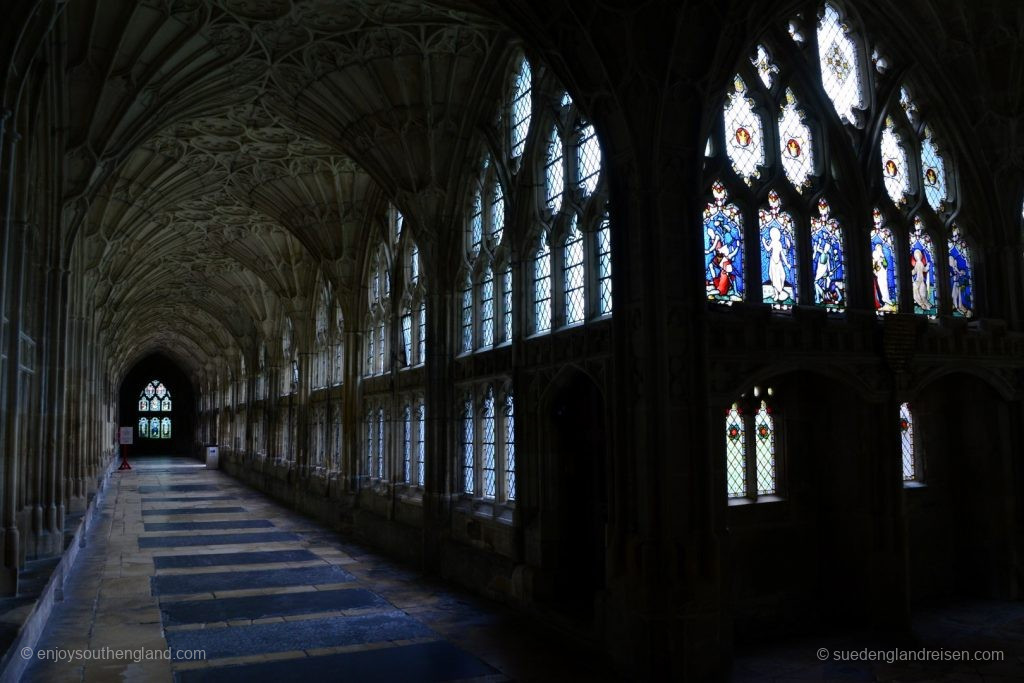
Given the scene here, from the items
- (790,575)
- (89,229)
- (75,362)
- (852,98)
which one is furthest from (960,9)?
(75,362)

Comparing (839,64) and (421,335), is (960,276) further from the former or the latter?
(421,335)

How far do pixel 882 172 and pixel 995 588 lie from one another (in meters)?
5.79

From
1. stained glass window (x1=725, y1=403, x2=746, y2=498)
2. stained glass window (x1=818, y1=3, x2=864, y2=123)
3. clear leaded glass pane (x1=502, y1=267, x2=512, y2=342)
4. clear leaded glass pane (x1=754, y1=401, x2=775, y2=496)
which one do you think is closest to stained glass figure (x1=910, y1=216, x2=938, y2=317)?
stained glass window (x1=818, y1=3, x2=864, y2=123)

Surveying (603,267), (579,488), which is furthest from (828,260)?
(579,488)

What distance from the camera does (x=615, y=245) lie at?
28.4 ft

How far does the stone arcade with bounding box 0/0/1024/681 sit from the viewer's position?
836 cm

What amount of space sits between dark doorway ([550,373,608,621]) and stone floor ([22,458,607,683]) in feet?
2.89

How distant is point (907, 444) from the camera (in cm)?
1102

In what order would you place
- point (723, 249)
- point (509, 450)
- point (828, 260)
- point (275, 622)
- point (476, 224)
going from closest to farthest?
point (723, 249) → point (275, 622) → point (828, 260) → point (509, 450) → point (476, 224)

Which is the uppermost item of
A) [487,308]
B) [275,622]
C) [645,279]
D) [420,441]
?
[487,308]

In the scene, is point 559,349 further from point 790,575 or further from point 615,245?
point 790,575

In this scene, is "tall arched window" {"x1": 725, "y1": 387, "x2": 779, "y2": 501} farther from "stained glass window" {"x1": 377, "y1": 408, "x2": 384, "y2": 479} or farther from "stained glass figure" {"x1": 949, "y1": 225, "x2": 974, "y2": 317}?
"stained glass window" {"x1": 377, "y1": 408, "x2": 384, "y2": 479}

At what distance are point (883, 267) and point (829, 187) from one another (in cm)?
135

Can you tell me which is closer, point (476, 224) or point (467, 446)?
point (467, 446)
